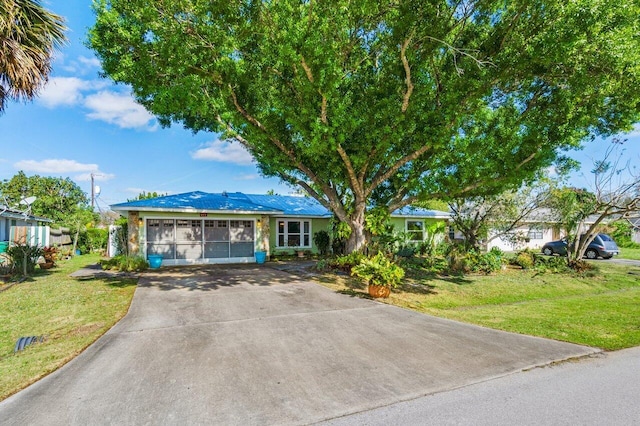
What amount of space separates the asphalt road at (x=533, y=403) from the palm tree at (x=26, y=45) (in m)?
9.75

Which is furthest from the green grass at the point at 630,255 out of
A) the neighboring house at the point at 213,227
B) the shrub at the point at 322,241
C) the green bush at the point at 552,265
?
the neighboring house at the point at 213,227

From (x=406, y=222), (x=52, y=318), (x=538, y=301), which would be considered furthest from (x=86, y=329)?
(x=406, y=222)

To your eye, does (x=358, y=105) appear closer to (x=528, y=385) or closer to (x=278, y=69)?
(x=278, y=69)

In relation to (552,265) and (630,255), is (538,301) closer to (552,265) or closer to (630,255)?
(552,265)

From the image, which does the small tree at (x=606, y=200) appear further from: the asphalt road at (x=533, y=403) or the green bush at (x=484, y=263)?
the asphalt road at (x=533, y=403)

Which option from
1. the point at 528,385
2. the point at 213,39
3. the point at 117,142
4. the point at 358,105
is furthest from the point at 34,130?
the point at 528,385

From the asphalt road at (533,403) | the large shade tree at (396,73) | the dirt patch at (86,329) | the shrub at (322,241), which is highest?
the large shade tree at (396,73)

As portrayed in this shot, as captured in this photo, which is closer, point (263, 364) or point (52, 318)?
point (263, 364)

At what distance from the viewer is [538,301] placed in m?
10.1

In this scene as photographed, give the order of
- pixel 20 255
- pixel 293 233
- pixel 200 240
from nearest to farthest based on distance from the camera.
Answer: pixel 20 255 < pixel 200 240 < pixel 293 233

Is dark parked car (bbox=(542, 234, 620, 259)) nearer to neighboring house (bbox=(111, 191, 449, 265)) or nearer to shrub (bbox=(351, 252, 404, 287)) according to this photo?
neighboring house (bbox=(111, 191, 449, 265))

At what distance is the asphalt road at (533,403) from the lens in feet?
10.9

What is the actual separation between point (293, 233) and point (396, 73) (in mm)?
12232

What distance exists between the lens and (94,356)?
194 inches
